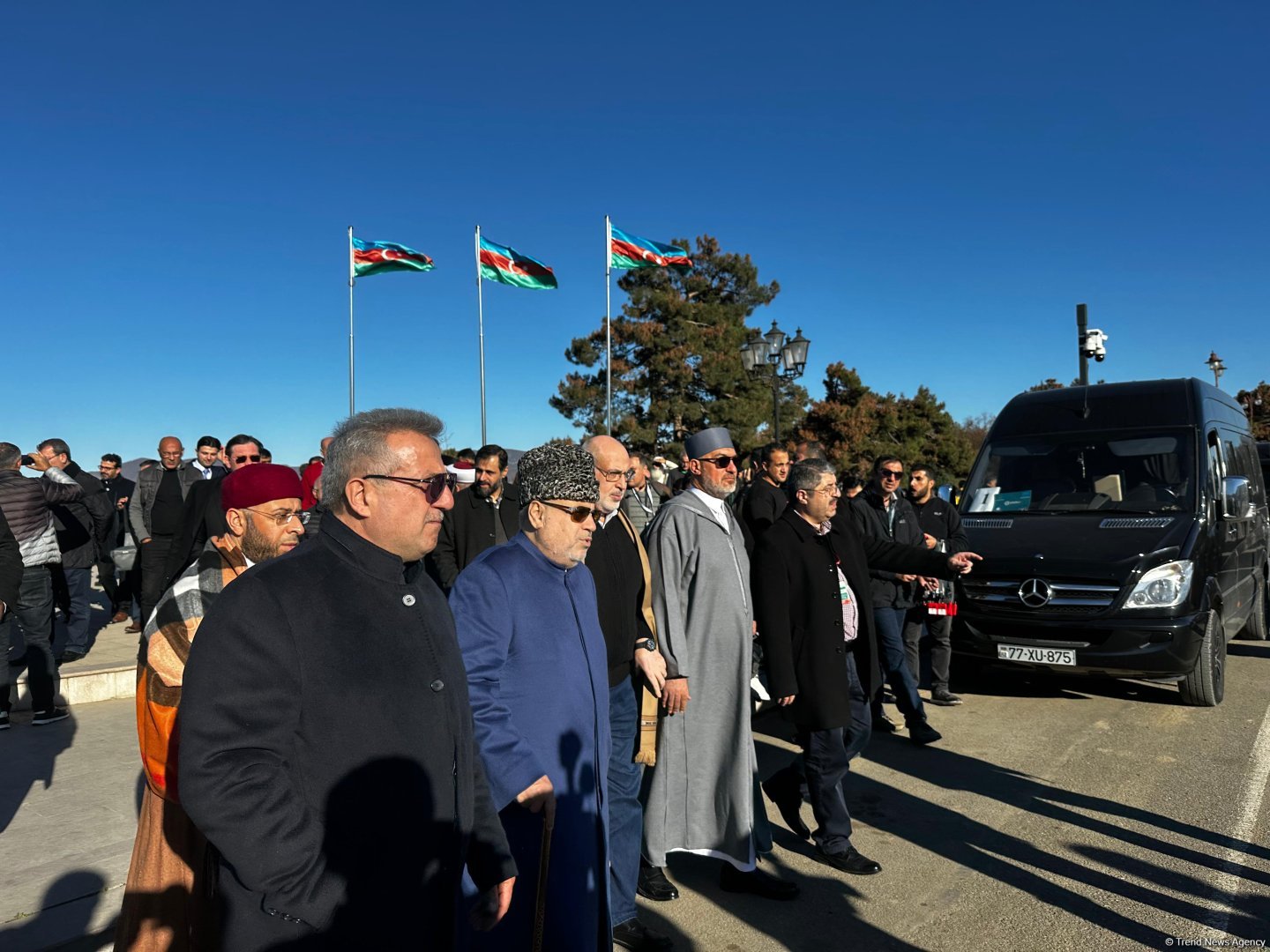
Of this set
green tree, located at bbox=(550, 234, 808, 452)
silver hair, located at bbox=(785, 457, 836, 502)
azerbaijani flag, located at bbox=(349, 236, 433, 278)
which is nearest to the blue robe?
silver hair, located at bbox=(785, 457, 836, 502)

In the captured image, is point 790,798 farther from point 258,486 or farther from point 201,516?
point 201,516

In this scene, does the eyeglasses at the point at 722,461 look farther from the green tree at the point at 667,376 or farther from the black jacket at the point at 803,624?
the green tree at the point at 667,376

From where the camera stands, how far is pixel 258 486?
2.62m

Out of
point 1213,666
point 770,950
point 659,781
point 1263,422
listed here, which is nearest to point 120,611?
point 659,781

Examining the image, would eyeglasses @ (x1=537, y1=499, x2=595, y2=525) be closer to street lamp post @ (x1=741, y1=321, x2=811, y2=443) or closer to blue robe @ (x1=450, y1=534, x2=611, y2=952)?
blue robe @ (x1=450, y1=534, x2=611, y2=952)

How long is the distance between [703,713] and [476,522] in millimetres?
3063

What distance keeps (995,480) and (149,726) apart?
25.3 feet

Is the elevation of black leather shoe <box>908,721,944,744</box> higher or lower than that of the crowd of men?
lower

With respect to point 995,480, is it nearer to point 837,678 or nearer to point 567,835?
point 837,678

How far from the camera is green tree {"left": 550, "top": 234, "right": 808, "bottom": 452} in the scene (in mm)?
32469

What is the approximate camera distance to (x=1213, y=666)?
6.82 meters

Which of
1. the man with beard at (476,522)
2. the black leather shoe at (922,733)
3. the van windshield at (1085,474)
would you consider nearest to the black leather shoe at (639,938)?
the black leather shoe at (922,733)

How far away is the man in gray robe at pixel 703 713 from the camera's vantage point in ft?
12.7

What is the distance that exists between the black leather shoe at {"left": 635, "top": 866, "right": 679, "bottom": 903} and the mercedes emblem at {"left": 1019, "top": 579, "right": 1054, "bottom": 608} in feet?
14.0
